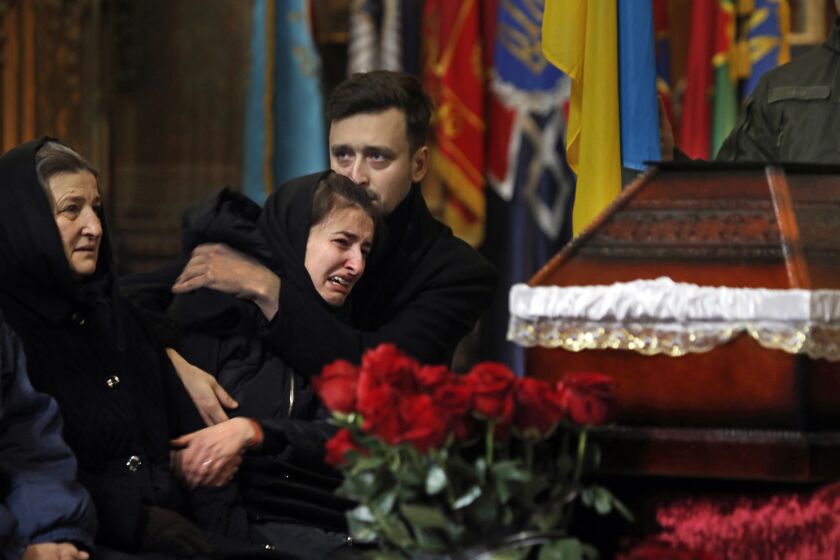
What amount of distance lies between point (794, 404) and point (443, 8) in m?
3.95

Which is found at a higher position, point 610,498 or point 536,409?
point 536,409

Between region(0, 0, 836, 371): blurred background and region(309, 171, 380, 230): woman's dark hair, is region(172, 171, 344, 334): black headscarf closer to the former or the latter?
region(309, 171, 380, 230): woman's dark hair

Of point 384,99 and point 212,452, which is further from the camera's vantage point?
point 384,99

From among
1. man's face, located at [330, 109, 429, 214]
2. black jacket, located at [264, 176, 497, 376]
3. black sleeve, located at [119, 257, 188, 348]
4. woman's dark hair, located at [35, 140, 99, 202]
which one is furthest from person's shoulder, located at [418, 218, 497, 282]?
woman's dark hair, located at [35, 140, 99, 202]

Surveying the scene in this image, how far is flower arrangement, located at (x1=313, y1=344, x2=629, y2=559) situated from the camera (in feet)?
6.46

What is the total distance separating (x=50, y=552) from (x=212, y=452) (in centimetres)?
47

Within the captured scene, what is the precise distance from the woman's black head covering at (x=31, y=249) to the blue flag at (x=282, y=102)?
3166 millimetres

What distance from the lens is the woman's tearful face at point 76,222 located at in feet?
8.97

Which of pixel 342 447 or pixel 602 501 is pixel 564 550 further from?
pixel 342 447

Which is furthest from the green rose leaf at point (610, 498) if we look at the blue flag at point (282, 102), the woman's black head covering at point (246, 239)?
the blue flag at point (282, 102)

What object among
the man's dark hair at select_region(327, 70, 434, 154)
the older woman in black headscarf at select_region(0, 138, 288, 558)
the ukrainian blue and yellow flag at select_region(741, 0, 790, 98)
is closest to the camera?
the older woman in black headscarf at select_region(0, 138, 288, 558)

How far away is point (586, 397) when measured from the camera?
6.64ft

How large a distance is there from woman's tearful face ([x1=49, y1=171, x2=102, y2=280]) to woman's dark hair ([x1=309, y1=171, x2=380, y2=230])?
22.1 inches

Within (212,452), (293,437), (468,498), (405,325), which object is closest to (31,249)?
(212,452)
